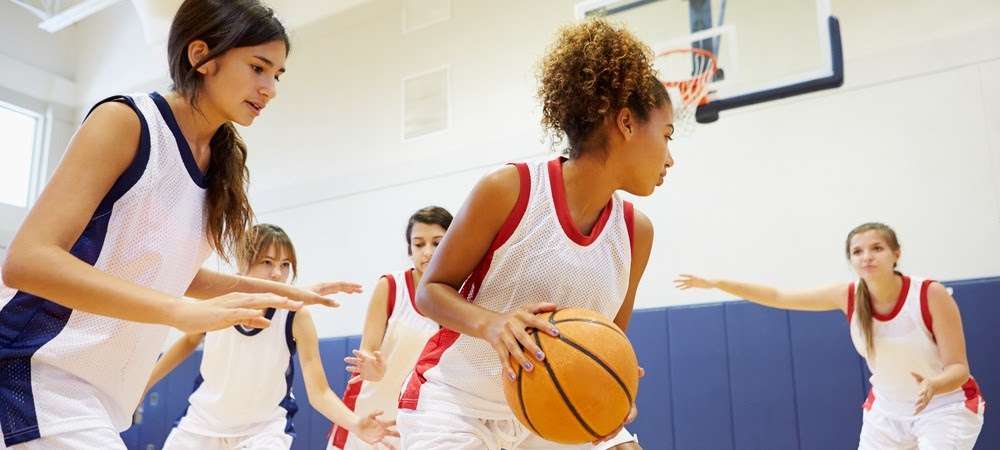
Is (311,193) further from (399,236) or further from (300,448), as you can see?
(300,448)

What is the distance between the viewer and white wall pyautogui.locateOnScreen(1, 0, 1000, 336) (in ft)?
16.4

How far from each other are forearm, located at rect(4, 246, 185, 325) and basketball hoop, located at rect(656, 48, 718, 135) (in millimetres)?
4202

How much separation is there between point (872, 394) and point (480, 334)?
3.67 m

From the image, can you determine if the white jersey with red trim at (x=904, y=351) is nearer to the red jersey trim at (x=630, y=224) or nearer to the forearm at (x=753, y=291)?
the forearm at (x=753, y=291)

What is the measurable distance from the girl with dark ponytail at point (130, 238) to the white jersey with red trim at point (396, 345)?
2040 millimetres

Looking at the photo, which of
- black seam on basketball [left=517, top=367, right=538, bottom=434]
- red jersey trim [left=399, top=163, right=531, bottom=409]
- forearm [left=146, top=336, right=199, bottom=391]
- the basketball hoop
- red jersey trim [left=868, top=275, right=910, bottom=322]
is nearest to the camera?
black seam on basketball [left=517, top=367, right=538, bottom=434]

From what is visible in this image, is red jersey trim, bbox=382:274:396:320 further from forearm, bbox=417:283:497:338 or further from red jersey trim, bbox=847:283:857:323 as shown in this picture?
red jersey trim, bbox=847:283:857:323

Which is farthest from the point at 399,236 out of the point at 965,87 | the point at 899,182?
the point at 965,87

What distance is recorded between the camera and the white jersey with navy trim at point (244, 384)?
376 centimetres

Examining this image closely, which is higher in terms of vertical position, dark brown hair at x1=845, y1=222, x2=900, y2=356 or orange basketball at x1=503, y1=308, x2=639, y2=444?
dark brown hair at x1=845, y1=222, x2=900, y2=356

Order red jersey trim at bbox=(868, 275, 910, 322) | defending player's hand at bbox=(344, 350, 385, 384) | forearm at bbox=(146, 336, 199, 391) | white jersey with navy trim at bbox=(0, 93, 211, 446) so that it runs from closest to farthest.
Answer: white jersey with navy trim at bbox=(0, 93, 211, 446) < defending player's hand at bbox=(344, 350, 385, 384) < forearm at bbox=(146, 336, 199, 391) < red jersey trim at bbox=(868, 275, 910, 322)

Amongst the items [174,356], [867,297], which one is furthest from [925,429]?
[174,356]

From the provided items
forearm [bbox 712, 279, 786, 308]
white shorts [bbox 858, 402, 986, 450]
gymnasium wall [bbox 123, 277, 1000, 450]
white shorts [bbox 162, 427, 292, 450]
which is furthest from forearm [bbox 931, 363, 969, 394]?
white shorts [bbox 162, 427, 292, 450]

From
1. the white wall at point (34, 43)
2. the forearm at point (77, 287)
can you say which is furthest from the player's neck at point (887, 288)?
the white wall at point (34, 43)
